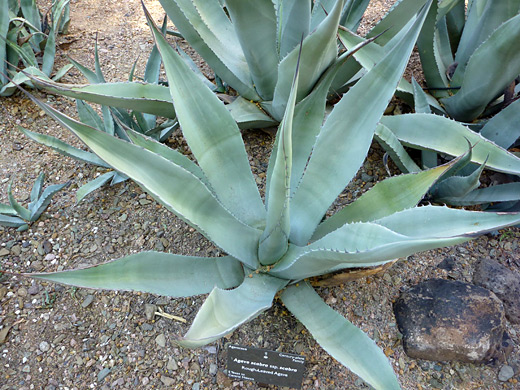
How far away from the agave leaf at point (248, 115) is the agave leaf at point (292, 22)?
227 millimetres

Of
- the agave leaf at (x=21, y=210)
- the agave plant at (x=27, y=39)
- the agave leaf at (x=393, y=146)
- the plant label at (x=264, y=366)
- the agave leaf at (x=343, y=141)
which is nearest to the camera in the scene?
the agave leaf at (x=343, y=141)

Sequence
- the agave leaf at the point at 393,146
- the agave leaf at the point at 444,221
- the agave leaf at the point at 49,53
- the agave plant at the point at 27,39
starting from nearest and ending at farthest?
the agave leaf at the point at 444,221, the agave leaf at the point at 393,146, the agave plant at the point at 27,39, the agave leaf at the point at 49,53

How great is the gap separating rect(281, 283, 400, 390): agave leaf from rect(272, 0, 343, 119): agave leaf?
2.03ft

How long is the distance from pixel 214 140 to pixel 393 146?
0.64 meters

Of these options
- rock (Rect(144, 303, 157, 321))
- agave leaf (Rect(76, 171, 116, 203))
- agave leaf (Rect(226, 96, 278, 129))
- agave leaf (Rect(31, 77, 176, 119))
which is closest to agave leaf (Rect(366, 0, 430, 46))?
agave leaf (Rect(226, 96, 278, 129))

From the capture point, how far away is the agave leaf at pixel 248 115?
1522 millimetres

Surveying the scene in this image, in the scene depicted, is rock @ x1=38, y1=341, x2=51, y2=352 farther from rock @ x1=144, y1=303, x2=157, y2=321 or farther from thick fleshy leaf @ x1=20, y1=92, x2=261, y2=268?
thick fleshy leaf @ x1=20, y1=92, x2=261, y2=268

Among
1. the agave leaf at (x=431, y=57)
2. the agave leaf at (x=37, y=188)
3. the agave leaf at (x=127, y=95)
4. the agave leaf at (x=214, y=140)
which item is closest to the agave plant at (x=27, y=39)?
the agave leaf at (x=37, y=188)

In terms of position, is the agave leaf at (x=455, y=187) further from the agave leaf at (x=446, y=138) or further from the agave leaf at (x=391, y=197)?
the agave leaf at (x=391, y=197)

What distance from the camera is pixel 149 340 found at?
4.11 feet

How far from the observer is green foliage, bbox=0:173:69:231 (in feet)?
4.91

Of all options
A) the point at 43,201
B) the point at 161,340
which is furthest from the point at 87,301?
the point at 43,201

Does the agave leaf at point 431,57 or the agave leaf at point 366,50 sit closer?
the agave leaf at point 366,50

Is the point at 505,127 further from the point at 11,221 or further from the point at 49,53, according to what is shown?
the point at 49,53
